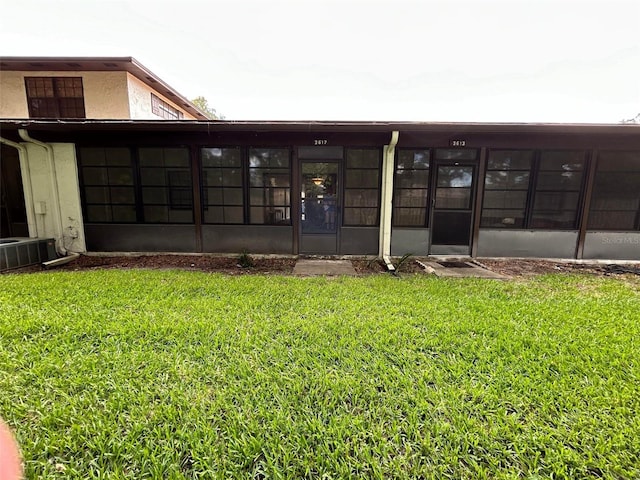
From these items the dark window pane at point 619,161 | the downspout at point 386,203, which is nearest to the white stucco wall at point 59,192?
the downspout at point 386,203

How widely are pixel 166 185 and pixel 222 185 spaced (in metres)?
1.26

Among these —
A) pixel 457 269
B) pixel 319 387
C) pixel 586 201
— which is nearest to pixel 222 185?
pixel 457 269

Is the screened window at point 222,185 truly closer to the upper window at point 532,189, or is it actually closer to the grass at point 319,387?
the grass at point 319,387

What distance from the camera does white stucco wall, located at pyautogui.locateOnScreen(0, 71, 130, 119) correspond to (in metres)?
8.64

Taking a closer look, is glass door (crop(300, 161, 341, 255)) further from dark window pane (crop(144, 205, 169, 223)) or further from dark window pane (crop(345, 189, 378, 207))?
dark window pane (crop(144, 205, 169, 223))

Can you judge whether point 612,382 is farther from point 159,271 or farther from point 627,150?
point 627,150

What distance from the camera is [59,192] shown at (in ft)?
20.3

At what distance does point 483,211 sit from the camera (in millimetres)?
6199

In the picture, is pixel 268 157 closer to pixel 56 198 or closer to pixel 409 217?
pixel 409 217

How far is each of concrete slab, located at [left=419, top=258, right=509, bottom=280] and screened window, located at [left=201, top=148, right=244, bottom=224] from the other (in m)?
4.20

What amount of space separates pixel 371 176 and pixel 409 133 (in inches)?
44.5

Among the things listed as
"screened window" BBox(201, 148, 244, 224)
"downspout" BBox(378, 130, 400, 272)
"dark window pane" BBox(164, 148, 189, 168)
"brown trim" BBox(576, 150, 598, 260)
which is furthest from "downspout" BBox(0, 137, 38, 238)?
"brown trim" BBox(576, 150, 598, 260)

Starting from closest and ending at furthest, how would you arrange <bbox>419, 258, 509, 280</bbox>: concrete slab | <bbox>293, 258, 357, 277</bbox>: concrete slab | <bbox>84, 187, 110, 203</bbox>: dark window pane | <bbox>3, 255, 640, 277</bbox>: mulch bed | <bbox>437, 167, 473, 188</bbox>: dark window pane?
1. <bbox>419, 258, 509, 280</bbox>: concrete slab
2. <bbox>293, 258, 357, 277</bbox>: concrete slab
3. <bbox>3, 255, 640, 277</bbox>: mulch bed
4. <bbox>437, 167, 473, 188</bbox>: dark window pane
5. <bbox>84, 187, 110, 203</bbox>: dark window pane

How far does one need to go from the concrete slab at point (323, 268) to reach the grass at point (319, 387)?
58.1 inches
